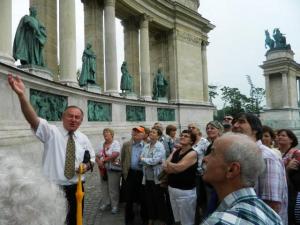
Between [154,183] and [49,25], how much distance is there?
14389 mm

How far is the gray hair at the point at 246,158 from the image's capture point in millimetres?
2662

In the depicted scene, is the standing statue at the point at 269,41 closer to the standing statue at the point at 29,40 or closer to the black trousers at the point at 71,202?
the standing statue at the point at 29,40

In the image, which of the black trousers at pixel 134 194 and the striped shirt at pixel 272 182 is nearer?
the striped shirt at pixel 272 182

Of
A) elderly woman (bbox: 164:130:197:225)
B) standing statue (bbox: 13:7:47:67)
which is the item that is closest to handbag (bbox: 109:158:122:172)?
elderly woman (bbox: 164:130:197:225)

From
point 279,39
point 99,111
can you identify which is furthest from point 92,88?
point 279,39

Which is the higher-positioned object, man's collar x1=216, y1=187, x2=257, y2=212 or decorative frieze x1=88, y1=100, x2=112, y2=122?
decorative frieze x1=88, y1=100, x2=112, y2=122

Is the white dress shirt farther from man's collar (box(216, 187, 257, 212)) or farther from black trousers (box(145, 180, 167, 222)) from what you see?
black trousers (box(145, 180, 167, 222))

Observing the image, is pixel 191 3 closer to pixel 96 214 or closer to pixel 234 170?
pixel 96 214

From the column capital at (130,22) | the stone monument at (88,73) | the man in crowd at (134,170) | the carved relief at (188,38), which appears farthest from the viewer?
the carved relief at (188,38)

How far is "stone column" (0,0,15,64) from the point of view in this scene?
10.5m

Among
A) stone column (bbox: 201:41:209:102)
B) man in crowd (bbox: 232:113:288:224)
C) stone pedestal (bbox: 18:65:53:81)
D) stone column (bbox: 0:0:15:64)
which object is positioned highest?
stone column (bbox: 201:41:209:102)

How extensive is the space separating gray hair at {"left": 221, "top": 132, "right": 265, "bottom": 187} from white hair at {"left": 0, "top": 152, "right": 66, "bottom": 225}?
1459 millimetres

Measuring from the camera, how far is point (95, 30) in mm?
25078

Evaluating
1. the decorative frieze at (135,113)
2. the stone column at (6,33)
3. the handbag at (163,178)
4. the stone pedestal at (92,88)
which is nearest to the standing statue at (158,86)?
the decorative frieze at (135,113)
